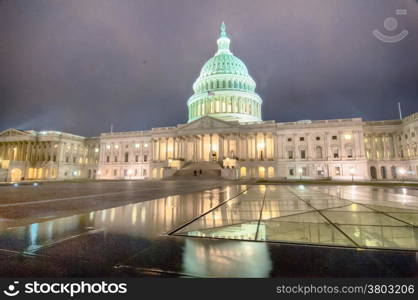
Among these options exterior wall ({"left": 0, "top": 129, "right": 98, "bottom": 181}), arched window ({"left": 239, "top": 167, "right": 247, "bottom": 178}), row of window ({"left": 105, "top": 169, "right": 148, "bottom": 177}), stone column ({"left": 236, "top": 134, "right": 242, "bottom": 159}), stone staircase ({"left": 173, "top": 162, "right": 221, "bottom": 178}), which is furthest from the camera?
row of window ({"left": 105, "top": 169, "right": 148, "bottom": 177})

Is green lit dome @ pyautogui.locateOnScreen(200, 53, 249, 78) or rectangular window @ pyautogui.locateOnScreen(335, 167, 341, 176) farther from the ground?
green lit dome @ pyautogui.locateOnScreen(200, 53, 249, 78)

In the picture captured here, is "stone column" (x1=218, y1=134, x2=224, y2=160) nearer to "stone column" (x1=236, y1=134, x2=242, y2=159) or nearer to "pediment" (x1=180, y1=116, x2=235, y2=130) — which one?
"pediment" (x1=180, y1=116, x2=235, y2=130)

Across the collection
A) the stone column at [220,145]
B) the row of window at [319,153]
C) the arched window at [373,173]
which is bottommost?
the arched window at [373,173]

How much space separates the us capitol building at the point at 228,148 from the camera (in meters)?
59.6

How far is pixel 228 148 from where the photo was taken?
6662 centimetres

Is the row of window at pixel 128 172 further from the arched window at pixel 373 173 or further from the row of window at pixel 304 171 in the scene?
the arched window at pixel 373 173

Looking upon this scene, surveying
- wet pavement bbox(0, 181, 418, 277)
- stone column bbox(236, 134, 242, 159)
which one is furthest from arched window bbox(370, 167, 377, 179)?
wet pavement bbox(0, 181, 418, 277)

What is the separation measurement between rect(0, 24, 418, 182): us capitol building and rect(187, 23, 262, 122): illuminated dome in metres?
0.37

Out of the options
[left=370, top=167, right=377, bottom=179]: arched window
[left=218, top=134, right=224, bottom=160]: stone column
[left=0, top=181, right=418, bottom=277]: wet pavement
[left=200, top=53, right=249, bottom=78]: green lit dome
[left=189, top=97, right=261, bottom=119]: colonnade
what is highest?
[left=200, top=53, right=249, bottom=78]: green lit dome

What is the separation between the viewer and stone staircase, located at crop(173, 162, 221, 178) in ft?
172

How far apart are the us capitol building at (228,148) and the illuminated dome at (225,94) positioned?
0.37 metres

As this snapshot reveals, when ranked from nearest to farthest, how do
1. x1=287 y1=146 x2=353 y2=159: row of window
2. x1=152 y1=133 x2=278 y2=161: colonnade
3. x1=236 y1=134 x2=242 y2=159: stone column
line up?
x1=287 y1=146 x2=353 y2=159: row of window → x1=152 y1=133 x2=278 y2=161: colonnade → x1=236 y1=134 x2=242 y2=159: stone column

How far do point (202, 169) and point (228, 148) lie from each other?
1493cm

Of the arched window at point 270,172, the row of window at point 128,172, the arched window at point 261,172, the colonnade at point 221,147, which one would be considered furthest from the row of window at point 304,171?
the row of window at point 128,172
